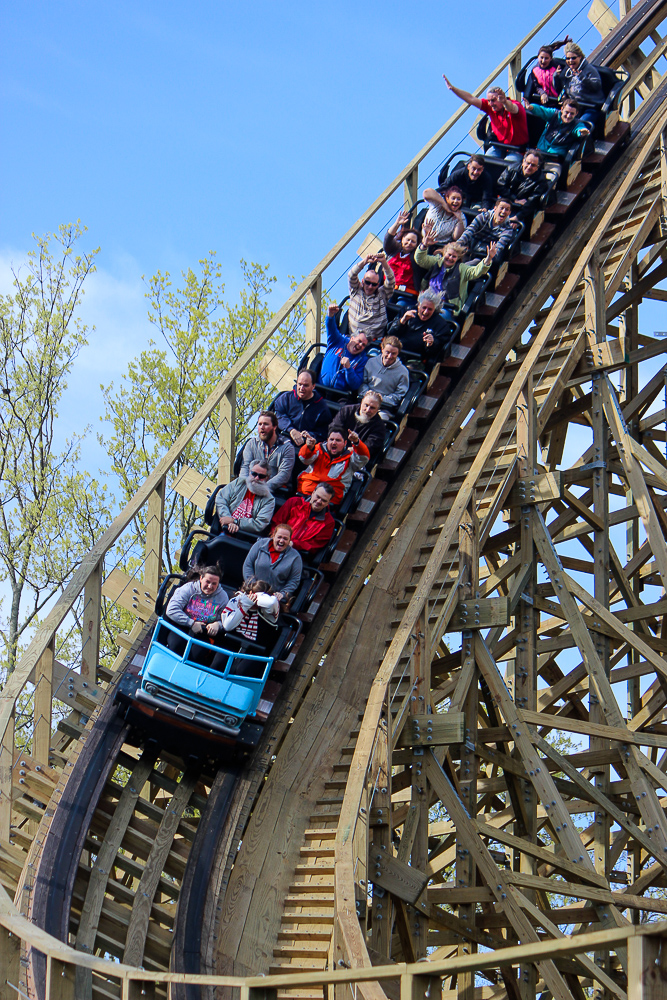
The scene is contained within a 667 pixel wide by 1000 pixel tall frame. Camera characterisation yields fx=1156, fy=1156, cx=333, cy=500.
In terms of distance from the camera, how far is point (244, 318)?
17.5m

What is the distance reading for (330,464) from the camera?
8.49 meters

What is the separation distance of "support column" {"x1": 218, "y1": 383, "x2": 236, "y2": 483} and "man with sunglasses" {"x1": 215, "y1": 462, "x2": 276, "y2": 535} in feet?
2.79

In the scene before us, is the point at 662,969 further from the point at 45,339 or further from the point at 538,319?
the point at 45,339

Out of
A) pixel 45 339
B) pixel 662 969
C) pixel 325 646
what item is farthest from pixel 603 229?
pixel 45 339

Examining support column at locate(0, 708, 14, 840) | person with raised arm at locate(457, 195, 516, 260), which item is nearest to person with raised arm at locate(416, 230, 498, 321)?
person with raised arm at locate(457, 195, 516, 260)

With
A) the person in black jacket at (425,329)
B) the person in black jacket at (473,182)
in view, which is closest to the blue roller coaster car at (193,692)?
the person in black jacket at (425,329)

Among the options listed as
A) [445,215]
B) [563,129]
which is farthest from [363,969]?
[563,129]

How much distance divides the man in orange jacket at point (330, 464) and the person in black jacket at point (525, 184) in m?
3.31

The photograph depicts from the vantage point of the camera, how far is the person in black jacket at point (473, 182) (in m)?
11.1

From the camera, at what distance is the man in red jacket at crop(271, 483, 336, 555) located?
26.7ft

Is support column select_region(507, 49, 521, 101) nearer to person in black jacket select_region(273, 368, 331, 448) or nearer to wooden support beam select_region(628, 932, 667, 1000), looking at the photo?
person in black jacket select_region(273, 368, 331, 448)

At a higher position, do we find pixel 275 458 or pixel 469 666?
pixel 275 458

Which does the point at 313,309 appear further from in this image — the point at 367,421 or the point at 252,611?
the point at 252,611

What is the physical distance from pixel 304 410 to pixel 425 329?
1.43m
